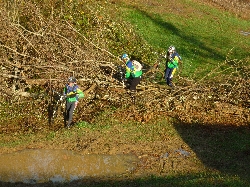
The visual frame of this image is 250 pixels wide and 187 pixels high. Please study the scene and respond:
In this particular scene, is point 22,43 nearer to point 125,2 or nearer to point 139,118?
point 139,118

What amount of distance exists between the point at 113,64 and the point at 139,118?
7.91ft

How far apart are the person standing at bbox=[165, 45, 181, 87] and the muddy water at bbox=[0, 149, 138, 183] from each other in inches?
171

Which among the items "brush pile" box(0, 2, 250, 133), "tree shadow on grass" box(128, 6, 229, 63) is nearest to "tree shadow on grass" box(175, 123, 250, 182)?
"brush pile" box(0, 2, 250, 133)

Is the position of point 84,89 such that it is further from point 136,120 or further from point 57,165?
point 57,165

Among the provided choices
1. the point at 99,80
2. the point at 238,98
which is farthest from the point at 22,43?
→ the point at 238,98

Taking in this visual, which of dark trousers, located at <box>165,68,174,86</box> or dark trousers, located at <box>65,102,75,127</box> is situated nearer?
dark trousers, located at <box>65,102,75,127</box>

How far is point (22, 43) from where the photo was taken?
498 inches

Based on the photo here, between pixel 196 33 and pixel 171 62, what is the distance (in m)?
10.0

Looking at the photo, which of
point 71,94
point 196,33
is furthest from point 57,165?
point 196,33

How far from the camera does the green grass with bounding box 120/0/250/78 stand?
713 inches

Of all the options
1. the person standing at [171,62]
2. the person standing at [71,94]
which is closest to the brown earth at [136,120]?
the person standing at [71,94]

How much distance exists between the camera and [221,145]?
34.6 feet

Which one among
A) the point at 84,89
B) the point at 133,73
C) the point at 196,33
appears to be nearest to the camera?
the point at 133,73

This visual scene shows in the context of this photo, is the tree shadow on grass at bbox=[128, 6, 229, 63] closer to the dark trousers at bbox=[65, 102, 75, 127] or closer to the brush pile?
the brush pile
